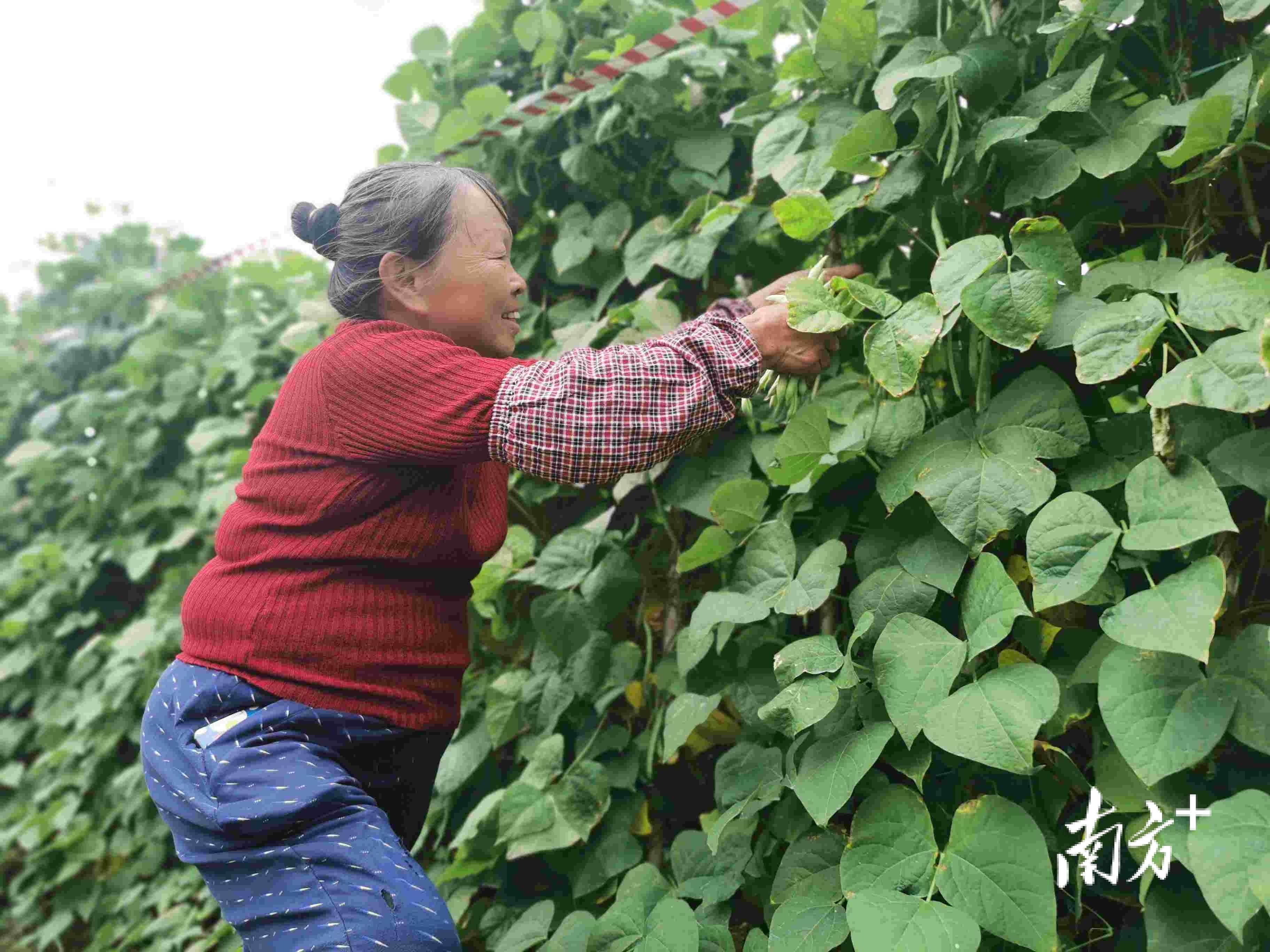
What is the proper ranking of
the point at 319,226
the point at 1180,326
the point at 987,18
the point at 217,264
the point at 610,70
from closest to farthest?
the point at 1180,326 < the point at 987,18 < the point at 319,226 < the point at 610,70 < the point at 217,264

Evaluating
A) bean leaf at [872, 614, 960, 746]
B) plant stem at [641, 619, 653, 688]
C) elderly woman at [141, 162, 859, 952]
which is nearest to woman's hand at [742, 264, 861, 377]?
elderly woman at [141, 162, 859, 952]

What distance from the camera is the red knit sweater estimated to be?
4.06ft

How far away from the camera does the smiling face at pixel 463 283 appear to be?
138 centimetres

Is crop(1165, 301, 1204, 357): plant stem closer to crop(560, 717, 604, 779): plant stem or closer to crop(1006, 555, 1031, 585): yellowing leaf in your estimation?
crop(1006, 555, 1031, 585): yellowing leaf

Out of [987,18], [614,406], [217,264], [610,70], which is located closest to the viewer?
[614,406]

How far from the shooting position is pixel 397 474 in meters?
1.32

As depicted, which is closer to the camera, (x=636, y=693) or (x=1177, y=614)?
(x=1177, y=614)

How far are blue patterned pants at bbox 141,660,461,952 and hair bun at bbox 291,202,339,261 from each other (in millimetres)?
584

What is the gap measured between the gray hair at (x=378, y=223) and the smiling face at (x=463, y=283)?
0.01 metres

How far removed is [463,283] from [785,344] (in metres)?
0.43

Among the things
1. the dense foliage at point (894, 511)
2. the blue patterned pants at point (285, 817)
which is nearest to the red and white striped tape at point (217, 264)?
the dense foliage at point (894, 511)

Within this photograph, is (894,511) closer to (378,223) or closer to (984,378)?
(984,378)

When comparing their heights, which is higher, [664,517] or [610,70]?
[610,70]

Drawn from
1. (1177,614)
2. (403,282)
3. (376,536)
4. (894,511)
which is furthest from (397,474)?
(1177,614)
